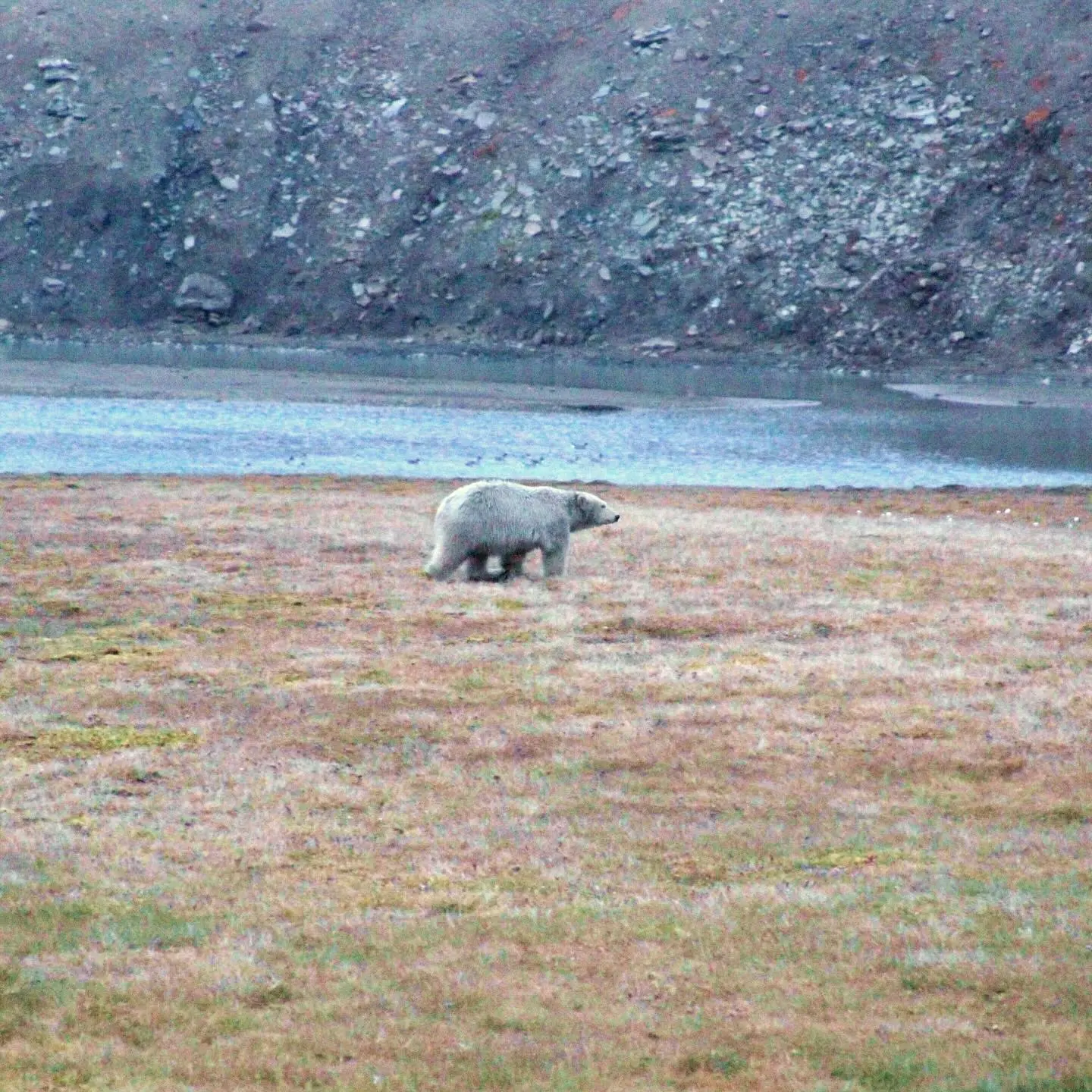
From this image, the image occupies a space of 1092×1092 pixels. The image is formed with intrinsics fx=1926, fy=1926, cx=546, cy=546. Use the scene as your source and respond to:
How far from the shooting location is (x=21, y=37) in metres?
110

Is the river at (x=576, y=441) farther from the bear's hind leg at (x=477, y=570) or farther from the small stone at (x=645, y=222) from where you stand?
the small stone at (x=645, y=222)

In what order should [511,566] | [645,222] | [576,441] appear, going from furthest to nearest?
[645,222]
[576,441]
[511,566]

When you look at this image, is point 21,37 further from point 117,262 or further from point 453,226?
point 453,226

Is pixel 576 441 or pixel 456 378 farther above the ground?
pixel 456 378

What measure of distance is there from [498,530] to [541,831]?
34.9 ft

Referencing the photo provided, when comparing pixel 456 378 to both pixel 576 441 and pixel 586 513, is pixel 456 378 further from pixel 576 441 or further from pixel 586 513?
pixel 586 513

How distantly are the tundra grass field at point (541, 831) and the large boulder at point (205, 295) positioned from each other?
243 feet

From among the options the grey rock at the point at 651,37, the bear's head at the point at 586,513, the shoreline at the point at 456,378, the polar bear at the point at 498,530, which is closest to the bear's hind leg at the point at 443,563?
the polar bear at the point at 498,530

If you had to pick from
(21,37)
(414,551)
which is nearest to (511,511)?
(414,551)

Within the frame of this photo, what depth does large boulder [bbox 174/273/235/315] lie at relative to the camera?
95625 millimetres

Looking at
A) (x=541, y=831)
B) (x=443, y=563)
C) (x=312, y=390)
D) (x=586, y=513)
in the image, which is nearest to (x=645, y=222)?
(x=312, y=390)

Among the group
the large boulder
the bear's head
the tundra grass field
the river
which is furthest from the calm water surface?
the large boulder

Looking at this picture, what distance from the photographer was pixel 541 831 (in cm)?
1195

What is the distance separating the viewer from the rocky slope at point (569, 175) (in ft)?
292
